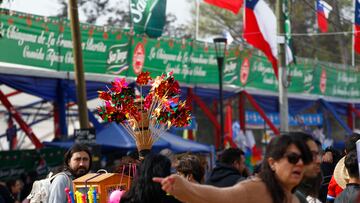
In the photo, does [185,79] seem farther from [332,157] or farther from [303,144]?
[303,144]

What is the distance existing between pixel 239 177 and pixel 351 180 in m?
1.41

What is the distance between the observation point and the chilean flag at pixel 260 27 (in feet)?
66.5

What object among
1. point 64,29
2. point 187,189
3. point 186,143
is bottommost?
point 186,143

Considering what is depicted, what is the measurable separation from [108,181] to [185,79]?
51.8 feet

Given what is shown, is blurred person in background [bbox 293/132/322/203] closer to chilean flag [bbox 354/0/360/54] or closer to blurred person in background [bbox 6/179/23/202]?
blurred person in background [bbox 6/179/23/202]

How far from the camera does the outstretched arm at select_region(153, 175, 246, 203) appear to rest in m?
3.81

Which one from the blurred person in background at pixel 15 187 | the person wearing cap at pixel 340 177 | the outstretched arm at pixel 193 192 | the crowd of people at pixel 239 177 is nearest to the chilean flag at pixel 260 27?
the blurred person in background at pixel 15 187

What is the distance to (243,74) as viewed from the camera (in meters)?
25.1

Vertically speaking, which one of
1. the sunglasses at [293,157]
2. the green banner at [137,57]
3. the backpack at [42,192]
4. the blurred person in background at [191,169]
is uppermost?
the green banner at [137,57]

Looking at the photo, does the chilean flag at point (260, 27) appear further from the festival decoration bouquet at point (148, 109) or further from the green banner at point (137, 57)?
the festival decoration bouquet at point (148, 109)

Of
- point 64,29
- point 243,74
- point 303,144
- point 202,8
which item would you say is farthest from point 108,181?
point 202,8

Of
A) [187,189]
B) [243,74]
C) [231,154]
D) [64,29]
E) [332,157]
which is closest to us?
[187,189]

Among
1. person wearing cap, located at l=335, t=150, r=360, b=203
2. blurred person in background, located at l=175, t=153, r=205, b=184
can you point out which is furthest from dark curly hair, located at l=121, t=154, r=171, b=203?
blurred person in background, located at l=175, t=153, r=205, b=184

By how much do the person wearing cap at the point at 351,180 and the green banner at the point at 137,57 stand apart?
33.3ft
